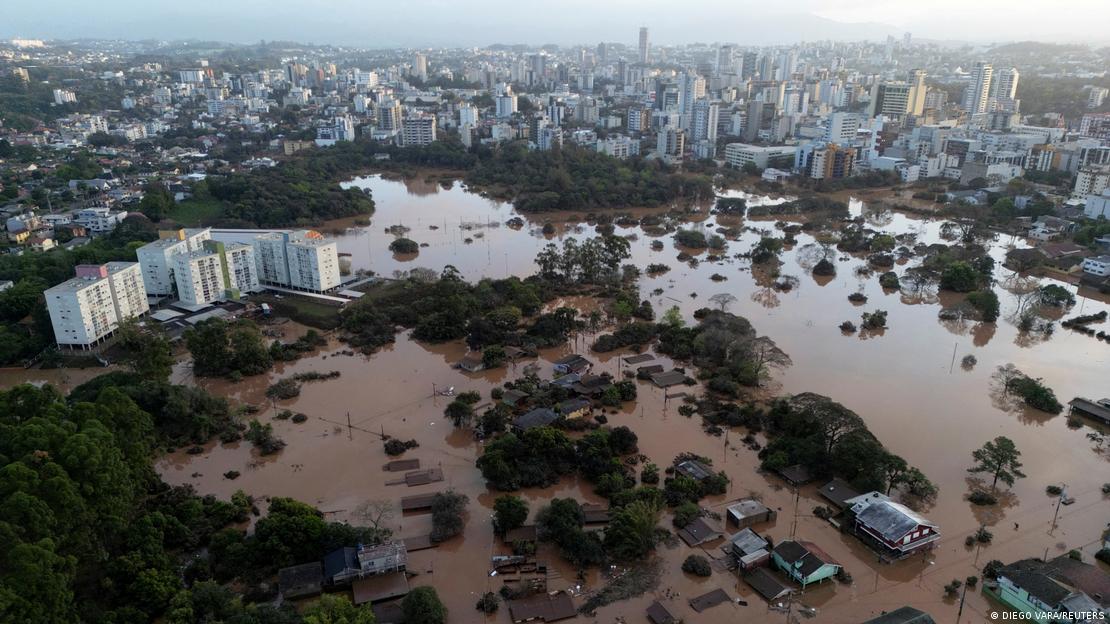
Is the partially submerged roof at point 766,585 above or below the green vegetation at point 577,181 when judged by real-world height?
below

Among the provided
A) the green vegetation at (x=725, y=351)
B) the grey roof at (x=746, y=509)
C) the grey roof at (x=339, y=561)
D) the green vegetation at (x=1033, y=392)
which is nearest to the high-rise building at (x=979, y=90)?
the green vegetation at (x=1033, y=392)

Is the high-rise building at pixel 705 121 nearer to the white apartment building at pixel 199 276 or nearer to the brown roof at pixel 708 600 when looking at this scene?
the white apartment building at pixel 199 276

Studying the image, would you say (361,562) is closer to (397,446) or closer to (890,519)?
(397,446)

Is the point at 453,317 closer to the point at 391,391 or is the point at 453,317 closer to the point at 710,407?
the point at 391,391

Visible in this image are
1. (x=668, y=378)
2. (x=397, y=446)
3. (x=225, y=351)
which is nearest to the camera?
(x=397, y=446)

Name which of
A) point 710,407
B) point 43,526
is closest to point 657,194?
point 710,407

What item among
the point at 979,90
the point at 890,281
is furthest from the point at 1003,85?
the point at 890,281
